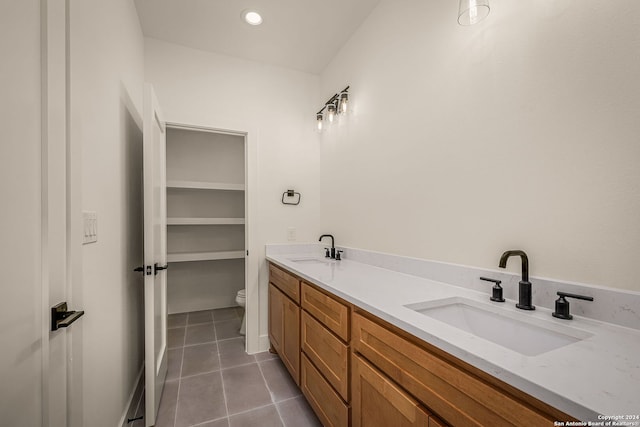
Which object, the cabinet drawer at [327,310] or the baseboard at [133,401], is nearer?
the cabinet drawer at [327,310]

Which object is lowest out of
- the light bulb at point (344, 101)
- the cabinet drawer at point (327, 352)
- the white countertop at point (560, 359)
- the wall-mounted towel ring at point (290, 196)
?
the cabinet drawer at point (327, 352)

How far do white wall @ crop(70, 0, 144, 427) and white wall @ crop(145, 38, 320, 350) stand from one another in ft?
1.35

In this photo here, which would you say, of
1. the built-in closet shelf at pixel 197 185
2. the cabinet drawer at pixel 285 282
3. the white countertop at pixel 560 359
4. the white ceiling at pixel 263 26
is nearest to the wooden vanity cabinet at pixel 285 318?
the cabinet drawer at pixel 285 282

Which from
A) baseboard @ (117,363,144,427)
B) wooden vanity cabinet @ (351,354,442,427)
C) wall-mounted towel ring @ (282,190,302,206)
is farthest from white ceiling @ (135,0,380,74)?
baseboard @ (117,363,144,427)

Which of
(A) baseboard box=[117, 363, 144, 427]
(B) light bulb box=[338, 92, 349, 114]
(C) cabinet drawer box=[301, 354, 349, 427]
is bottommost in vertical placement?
(A) baseboard box=[117, 363, 144, 427]

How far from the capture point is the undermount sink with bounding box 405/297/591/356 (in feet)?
2.74

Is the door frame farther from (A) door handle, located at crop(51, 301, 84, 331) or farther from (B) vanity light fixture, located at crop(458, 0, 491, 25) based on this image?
(B) vanity light fixture, located at crop(458, 0, 491, 25)

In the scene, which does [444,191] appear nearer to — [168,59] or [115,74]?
[115,74]

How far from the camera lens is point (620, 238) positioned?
83 cm

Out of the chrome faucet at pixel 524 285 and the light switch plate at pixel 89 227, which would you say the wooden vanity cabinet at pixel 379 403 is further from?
the light switch plate at pixel 89 227

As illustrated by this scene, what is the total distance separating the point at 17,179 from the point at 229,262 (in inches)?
122

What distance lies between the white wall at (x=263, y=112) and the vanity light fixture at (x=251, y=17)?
1.65 ft

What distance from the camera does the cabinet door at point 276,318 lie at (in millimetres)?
2105

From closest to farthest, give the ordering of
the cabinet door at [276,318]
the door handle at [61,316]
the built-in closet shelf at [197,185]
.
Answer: the door handle at [61,316] → the cabinet door at [276,318] → the built-in closet shelf at [197,185]
